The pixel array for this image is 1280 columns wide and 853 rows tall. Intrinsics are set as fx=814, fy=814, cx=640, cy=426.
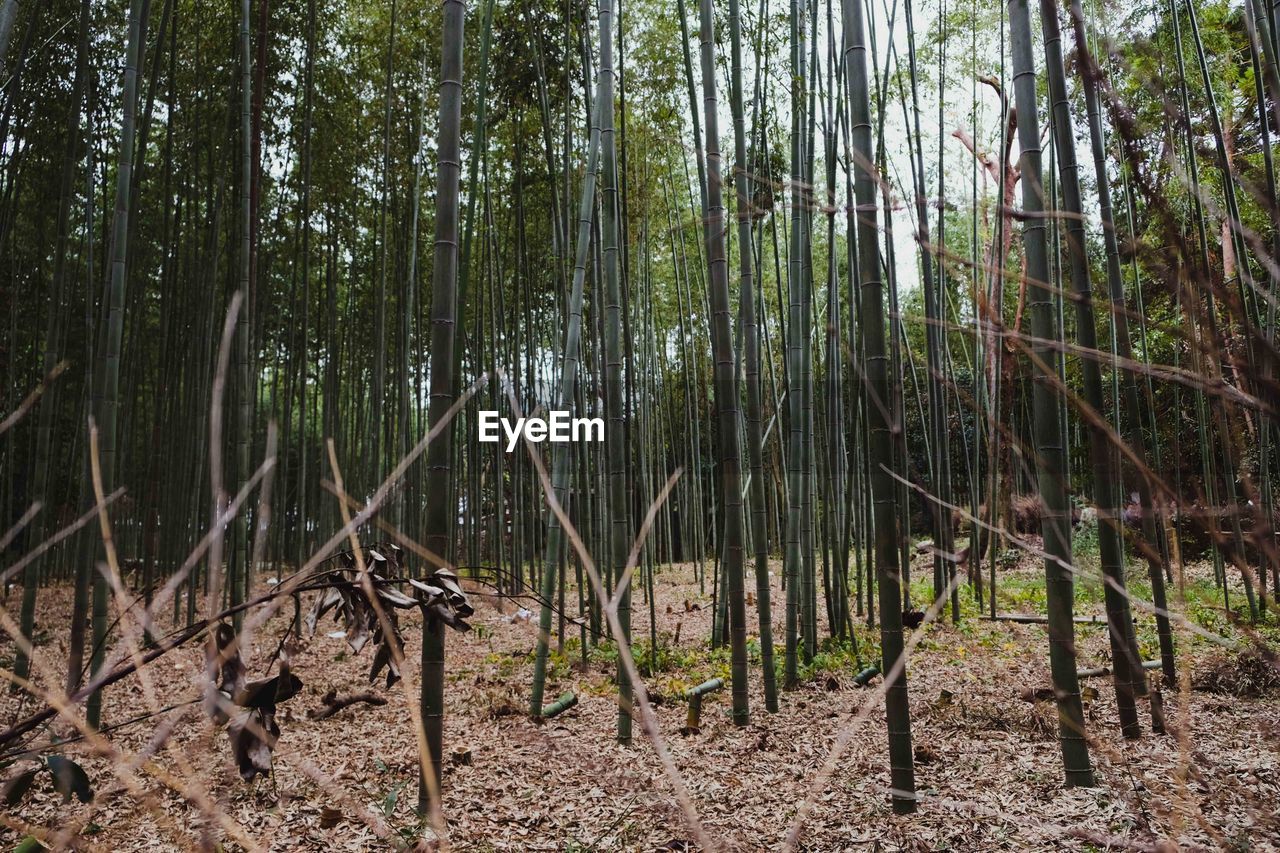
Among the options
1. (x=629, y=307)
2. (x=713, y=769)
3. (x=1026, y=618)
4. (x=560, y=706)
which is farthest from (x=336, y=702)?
(x=1026, y=618)

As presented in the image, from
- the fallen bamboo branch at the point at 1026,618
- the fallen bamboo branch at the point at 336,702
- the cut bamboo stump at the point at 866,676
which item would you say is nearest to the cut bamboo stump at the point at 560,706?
the fallen bamboo branch at the point at 336,702

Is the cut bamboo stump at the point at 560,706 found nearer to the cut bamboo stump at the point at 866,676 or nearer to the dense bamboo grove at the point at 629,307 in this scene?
the dense bamboo grove at the point at 629,307

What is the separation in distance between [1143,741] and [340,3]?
6.18m

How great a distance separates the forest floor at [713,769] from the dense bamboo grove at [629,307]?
0.42 feet

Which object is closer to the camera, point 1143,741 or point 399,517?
point 1143,741

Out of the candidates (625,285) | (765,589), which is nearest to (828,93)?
(625,285)

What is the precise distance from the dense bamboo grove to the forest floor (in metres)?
0.13

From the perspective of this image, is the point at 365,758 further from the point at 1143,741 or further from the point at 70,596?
the point at 70,596

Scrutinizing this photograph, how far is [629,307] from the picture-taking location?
539 centimetres

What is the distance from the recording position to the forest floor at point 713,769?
1929 millimetres

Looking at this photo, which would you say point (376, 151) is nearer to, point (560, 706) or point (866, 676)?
point (560, 706)

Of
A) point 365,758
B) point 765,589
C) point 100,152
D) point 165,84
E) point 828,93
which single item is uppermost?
point 165,84

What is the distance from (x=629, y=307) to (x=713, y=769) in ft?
11.2

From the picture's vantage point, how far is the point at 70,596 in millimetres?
6824
